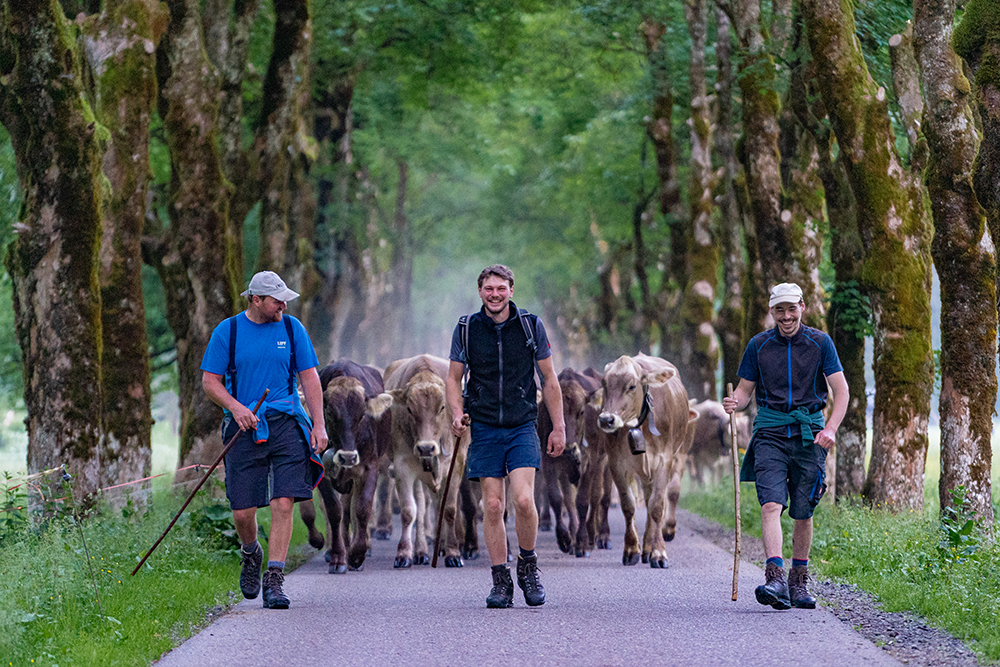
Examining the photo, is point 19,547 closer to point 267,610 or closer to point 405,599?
point 267,610

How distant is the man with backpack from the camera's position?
30.7ft

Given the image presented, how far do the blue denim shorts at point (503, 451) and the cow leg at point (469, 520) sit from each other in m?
4.31

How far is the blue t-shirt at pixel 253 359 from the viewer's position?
9.43m

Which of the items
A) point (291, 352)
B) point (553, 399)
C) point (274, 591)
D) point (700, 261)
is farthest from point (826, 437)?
point (700, 261)

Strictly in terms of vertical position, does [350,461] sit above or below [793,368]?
below

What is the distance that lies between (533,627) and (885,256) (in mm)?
7022

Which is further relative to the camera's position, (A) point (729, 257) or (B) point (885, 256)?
(A) point (729, 257)

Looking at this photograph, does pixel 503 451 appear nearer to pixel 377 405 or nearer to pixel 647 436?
pixel 377 405

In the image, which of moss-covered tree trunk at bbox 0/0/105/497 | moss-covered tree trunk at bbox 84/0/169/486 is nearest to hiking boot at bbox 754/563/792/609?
moss-covered tree trunk at bbox 0/0/105/497

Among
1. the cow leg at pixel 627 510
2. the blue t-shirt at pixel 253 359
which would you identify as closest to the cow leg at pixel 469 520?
the cow leg at pixel 627 510

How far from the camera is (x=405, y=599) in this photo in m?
10.0

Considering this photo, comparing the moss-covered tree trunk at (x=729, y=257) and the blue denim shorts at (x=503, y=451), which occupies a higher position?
the moss-covered tree trunk at (x=729, y=257)

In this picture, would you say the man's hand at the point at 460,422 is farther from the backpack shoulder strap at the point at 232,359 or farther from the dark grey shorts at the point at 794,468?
the dark grey shorts at the point at 794,468

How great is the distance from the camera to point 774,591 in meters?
8.89
